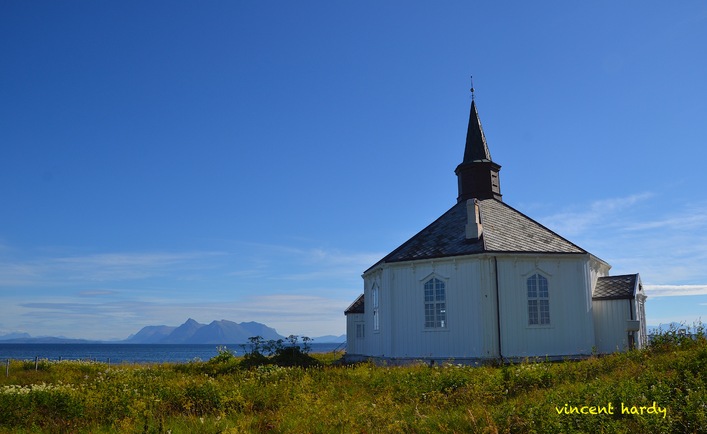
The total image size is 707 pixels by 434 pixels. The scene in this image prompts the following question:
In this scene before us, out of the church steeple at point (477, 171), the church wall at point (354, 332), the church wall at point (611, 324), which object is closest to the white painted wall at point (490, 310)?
the church wall at point (611, 324)

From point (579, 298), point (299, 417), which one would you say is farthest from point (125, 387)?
point (579, 298)

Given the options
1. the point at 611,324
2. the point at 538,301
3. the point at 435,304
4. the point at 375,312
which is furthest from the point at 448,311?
the point at 611,324

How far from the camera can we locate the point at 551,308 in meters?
23.0

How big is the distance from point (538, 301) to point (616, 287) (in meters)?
4.14

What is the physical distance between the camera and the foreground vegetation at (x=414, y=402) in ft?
29.1

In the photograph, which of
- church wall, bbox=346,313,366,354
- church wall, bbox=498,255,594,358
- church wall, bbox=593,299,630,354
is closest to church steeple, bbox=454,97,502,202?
church wall, bbox=498,255,594,358

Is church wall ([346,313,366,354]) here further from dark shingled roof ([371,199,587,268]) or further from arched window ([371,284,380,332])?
dark shingled roof ([371,199,587,268])

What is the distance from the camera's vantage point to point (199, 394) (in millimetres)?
12852

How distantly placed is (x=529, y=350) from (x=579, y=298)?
3.21 metres

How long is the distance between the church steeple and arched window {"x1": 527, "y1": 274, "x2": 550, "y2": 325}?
708 cm

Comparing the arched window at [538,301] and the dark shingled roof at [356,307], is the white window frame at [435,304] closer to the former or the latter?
the arched window at [538,301]

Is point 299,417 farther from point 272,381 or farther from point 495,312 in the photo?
point 495,312

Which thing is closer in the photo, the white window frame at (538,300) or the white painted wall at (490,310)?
the white painted wall at (490,310)

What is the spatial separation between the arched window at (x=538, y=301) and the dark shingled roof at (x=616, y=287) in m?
2.57
